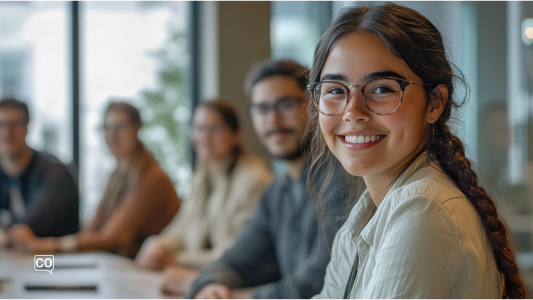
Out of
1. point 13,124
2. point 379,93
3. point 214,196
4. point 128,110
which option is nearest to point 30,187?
point 13,124

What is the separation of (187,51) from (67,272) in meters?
2.84

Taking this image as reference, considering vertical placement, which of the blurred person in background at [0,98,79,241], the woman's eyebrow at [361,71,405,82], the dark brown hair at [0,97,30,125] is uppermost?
the dark brown hair at [0,97,30,125]

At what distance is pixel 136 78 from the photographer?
410 cm

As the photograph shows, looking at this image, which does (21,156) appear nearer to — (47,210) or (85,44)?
(47,210)

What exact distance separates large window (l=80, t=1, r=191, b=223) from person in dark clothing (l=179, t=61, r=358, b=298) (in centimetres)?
218

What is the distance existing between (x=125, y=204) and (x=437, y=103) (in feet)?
8.03

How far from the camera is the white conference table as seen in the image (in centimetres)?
160

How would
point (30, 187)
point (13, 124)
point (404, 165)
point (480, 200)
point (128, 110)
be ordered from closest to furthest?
point (480, 200), point (404, 165), point (30, 187), point (13, 124), point (128, 110)

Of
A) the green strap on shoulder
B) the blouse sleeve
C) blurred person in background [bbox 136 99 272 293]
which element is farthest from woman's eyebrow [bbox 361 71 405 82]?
blurred person in background [bbox 136 99 272 293]

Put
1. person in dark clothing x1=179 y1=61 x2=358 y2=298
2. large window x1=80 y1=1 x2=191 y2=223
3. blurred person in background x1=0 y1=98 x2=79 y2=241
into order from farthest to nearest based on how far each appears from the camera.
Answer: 1. large window x1=80 y1=1 x2=191 y2=223
2. blurred person in background x1=0 y1=98 x2=79 y2=241
3. person in dark clothing x1=179 y1=61 x2=358 y2=298

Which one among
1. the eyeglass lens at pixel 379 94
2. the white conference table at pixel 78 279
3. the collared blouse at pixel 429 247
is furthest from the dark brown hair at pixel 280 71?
the collared blouse at pixel 429 247

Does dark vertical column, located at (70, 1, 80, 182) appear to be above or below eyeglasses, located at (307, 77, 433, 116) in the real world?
above

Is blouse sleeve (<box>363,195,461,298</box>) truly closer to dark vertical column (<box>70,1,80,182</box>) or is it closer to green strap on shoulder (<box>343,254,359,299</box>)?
green strap on shoulder (<box>343,254,359,299</box>)

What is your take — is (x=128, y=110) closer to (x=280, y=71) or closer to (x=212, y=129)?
(x=212, y=129)
